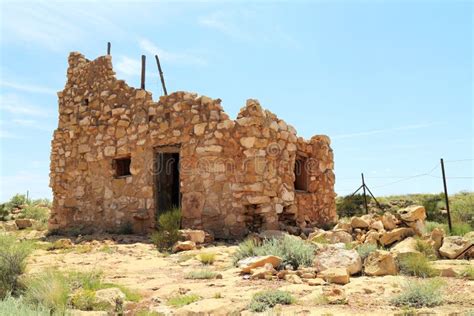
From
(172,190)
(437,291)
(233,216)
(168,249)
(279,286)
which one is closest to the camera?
(437,291)

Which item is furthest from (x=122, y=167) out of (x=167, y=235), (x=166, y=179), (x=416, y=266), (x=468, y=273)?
(x=468, y=273)

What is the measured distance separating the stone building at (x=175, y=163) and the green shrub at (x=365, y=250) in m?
3.70

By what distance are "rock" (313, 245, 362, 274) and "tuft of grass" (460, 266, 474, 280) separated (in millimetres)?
1172

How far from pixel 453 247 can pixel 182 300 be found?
4000mm

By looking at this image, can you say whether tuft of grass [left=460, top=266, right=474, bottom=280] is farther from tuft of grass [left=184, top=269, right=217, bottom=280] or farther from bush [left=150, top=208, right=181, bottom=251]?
bush [left=150, top=208, right=181, bottom=251]

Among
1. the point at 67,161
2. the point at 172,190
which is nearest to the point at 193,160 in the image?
the point at 172,190

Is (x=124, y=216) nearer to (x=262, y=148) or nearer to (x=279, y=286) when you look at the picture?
(x=262, y=148)

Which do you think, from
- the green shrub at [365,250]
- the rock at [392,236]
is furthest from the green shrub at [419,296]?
the rock at [392,236]

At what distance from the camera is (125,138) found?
1128cm

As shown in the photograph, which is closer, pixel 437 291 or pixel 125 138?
pixel 437 291

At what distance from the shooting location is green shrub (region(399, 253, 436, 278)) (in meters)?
5.23

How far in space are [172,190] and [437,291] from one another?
28.9ft

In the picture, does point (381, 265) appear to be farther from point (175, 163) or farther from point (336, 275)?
point (175, 163)

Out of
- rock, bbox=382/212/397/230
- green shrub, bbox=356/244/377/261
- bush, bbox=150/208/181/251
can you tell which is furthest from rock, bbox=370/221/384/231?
bush, bbox=150/208/181/251
